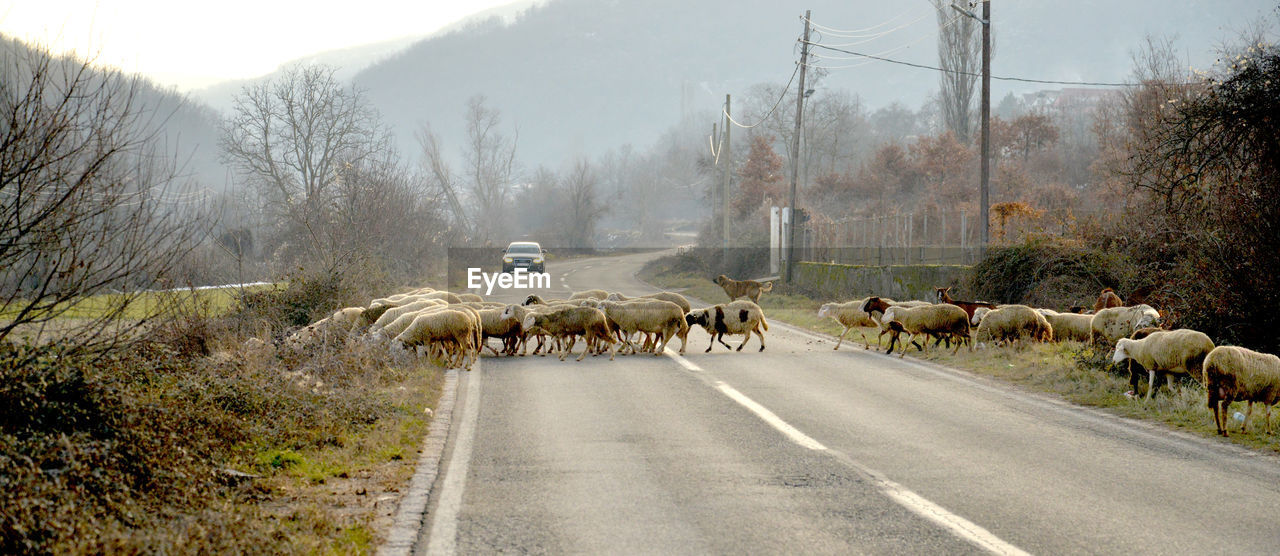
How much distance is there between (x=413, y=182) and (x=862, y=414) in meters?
34.3

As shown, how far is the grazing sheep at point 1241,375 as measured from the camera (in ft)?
28.7

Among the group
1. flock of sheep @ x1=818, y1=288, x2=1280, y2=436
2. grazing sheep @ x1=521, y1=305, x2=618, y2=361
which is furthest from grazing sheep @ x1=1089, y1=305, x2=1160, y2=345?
grazing sheep @ x1=521, y1=305, x2=618, y2=361

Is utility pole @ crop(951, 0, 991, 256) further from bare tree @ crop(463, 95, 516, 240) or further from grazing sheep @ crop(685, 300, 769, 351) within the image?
bare tree @ crop(463, 95, 516, 240)

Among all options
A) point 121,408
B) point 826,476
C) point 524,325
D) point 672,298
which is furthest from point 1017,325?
point 121,408

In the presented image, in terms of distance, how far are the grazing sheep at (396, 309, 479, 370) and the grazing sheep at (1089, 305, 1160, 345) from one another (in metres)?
9.12

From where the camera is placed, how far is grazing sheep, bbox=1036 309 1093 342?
14953 millimetres

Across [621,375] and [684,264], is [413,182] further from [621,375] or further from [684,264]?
[621,375]

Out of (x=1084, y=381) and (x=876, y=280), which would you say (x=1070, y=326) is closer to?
(x=1084, y=381)

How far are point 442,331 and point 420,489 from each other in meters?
7.30

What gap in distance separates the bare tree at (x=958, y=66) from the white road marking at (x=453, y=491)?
193 ft

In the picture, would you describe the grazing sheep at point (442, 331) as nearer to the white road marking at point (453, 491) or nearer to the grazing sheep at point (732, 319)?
the white road marking at point (453, 491)

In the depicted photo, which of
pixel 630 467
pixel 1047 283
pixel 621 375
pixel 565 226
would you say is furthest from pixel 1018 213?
pixel 565 226

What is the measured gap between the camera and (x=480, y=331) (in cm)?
1564

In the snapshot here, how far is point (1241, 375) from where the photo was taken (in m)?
8.75
